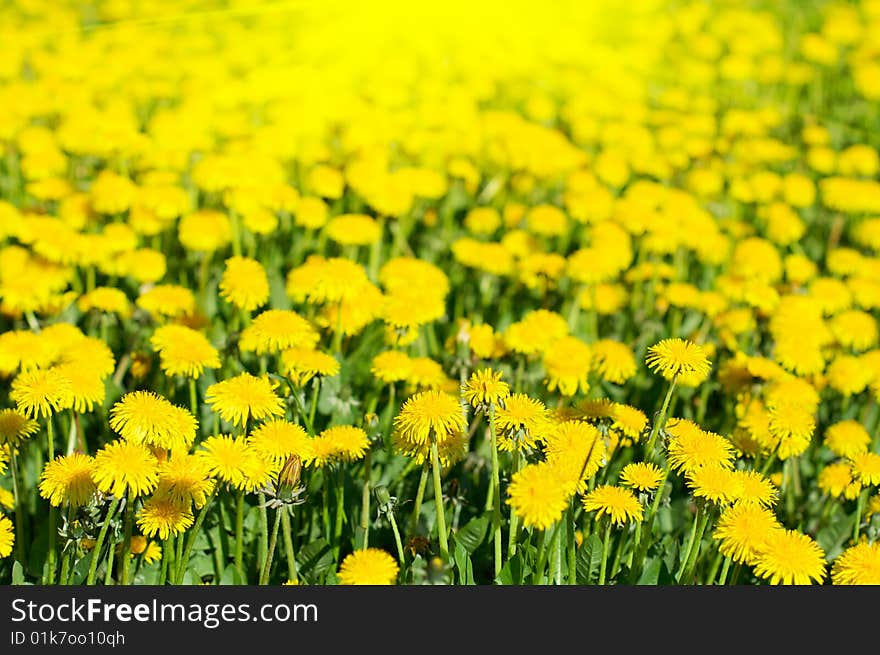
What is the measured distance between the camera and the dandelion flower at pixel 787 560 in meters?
1.68

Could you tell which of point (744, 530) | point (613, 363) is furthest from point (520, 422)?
point (613, 363)

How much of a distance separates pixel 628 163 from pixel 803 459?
1.87 metres

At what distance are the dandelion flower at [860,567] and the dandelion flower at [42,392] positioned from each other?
5.13ft

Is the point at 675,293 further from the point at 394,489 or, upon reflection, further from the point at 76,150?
the point at 76,150

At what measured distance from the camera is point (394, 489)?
230 cm

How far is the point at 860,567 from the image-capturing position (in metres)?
1.79

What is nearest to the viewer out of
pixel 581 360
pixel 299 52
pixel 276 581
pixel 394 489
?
pixel 276 581

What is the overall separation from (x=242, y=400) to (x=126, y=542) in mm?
349

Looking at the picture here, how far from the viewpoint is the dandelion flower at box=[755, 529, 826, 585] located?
5.50 ft

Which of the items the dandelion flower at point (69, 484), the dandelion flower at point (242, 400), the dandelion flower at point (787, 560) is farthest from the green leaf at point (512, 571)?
the dandelion flower at point (69, 484)

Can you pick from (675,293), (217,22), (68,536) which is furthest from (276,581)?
(217,22)

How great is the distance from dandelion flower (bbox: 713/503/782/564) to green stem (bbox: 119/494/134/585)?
1.08m

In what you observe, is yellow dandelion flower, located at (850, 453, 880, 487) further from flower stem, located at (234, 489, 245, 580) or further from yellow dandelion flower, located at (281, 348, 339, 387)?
flower stem, located at (234, 489, 245, 580)

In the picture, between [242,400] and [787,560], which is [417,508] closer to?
[242,400]
